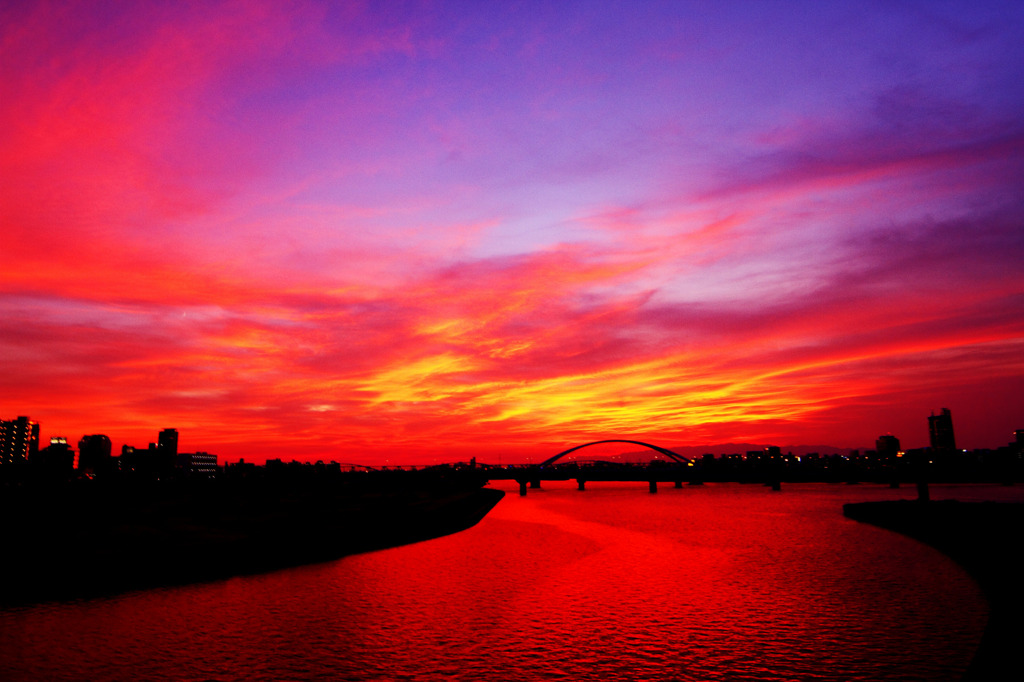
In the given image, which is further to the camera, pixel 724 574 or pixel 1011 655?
pixel 724 574

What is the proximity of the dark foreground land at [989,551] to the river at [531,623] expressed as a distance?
1.85 m

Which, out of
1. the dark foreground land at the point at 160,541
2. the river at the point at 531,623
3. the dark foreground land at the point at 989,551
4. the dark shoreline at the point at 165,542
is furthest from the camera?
the dark foreground land at the point at 160,541

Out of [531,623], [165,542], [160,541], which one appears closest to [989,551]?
[531,623]

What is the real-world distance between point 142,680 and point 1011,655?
82.9ft

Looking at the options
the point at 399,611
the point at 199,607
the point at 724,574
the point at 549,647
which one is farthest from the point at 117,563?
the point at 724,574

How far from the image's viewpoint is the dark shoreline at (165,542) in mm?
38062

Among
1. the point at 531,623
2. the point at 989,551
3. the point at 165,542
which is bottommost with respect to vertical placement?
the point at 531,623

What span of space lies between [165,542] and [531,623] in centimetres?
3573

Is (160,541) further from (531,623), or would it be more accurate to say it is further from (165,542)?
(531,623)

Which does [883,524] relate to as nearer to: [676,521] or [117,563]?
[676,521]

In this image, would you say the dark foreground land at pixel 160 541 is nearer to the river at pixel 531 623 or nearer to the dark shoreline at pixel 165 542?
the dark shoreline at pixel 165 542

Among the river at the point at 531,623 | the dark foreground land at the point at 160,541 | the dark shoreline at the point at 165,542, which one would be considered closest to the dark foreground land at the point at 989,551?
the river at the point at 531,623

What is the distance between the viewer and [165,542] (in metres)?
52.1

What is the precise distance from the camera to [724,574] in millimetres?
46438
